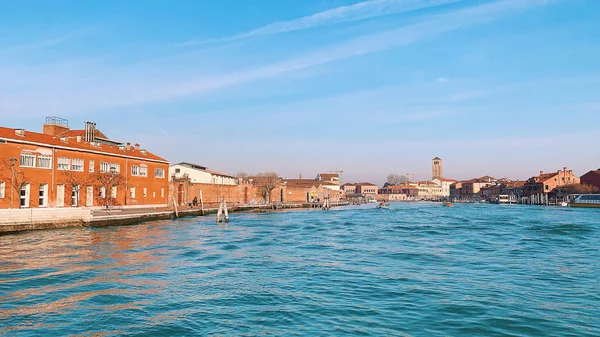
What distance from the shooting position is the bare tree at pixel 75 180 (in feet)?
109

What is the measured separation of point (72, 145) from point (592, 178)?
106m

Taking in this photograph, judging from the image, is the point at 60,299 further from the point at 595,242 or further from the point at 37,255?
the point at 595,242

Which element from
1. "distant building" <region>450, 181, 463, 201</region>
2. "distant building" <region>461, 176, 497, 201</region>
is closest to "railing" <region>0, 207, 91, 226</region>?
"distant building" <region>461, 176, 497, 201</region>

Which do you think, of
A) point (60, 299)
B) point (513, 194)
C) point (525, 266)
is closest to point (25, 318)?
point (60, 299)

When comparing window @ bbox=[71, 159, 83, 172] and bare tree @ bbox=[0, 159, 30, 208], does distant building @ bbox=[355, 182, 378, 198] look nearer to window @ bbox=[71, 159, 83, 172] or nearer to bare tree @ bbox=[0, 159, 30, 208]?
window @ bbox=[71, 159, 83, 172]

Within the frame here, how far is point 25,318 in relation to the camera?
8688 mm

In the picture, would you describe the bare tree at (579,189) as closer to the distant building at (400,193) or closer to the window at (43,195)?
the distant building at (400,193)

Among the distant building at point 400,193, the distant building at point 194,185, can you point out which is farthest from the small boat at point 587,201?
the distant building at point 400,193

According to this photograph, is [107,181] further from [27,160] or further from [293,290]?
[293,290]

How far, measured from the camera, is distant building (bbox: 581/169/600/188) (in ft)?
318

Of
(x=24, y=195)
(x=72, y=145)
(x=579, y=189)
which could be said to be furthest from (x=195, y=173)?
(x=579, y=189)

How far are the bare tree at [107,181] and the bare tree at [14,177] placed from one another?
24.0ft

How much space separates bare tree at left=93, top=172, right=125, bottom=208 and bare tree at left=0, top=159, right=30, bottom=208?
7305 mm

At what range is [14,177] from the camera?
94.7 feet
